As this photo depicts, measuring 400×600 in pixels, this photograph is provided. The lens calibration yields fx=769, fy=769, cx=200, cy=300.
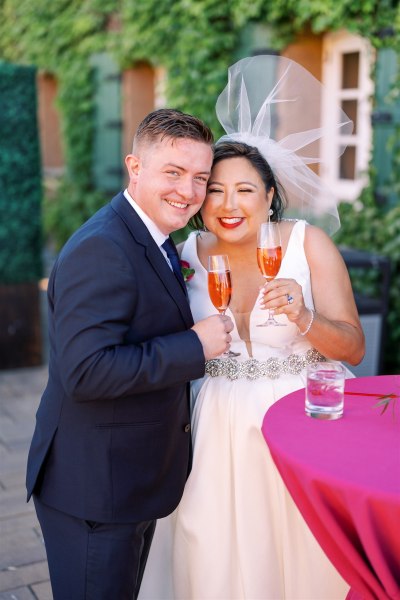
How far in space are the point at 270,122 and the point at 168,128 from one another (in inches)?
36.1

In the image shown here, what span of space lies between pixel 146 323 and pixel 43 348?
4952mm

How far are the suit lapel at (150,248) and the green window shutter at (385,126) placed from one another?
3.72 m

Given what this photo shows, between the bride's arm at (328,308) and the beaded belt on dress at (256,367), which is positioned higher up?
the bride's arm at (328,308)

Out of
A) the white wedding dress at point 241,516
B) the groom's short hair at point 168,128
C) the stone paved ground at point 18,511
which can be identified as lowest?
the stone paved ground at point 18,511

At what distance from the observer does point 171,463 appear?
238 centimetres

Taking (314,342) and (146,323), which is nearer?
(146,323)

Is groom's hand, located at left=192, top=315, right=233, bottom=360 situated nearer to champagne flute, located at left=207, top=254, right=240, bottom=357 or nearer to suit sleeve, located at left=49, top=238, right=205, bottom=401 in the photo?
suit sleeve, located at left=49, top=238, right=205, bottom=401

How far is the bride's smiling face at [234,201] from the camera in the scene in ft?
9.04

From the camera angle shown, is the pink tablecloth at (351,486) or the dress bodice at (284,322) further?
the dress bodice at (284,322)

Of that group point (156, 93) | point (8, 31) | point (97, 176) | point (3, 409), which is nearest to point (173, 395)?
point (3, 409)

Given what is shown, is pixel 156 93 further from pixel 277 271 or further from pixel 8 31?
pixel 277 271

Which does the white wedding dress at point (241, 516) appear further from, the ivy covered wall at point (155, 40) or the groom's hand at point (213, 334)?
the ivy covered wall at point (155, 40)

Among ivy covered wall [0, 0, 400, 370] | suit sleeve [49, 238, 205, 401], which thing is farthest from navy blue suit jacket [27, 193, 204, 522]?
ivy covered wall [0, 0, 400, 370]

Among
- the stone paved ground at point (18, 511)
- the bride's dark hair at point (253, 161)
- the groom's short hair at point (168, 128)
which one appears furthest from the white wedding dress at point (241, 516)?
the stone paved ground at point (18, 511)
